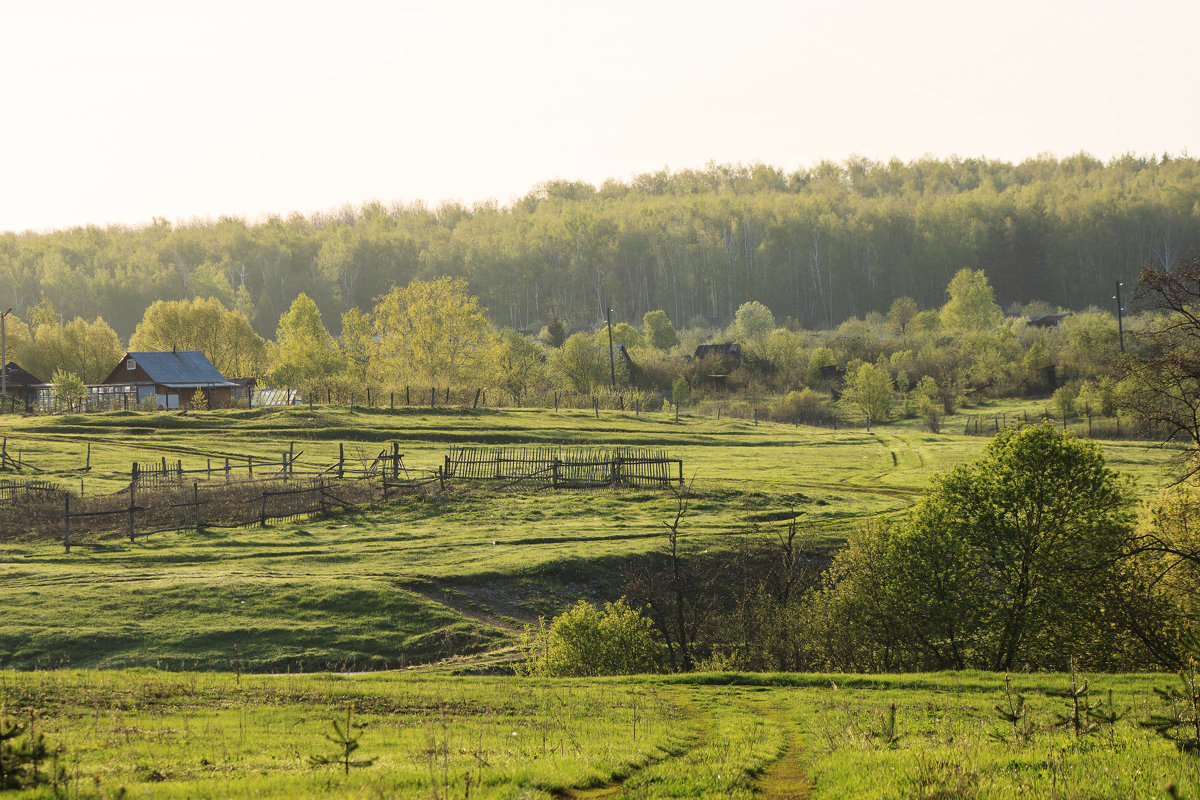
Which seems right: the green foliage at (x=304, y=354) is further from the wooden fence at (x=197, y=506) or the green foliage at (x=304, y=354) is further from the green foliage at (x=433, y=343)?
the wooden fence at (x=197, y=506)

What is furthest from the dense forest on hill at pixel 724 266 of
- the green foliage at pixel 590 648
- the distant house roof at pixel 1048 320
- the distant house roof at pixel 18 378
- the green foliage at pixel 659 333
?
the green foliage at pixel 590 648

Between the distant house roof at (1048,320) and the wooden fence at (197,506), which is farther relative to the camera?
the distant house roof at (1048,320)

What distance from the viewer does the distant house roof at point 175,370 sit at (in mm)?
88750

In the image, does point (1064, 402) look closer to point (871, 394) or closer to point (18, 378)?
point (871, 394)

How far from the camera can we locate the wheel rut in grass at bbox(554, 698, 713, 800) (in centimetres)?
926

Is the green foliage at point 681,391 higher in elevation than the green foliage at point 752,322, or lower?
lower

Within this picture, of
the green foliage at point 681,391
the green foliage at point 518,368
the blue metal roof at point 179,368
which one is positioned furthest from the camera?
the green foliage at point 681,391

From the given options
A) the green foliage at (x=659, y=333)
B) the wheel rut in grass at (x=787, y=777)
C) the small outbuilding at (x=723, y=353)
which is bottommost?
the wheel rut in grass at (x=787, y=777)

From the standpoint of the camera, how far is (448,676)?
21.1 metres

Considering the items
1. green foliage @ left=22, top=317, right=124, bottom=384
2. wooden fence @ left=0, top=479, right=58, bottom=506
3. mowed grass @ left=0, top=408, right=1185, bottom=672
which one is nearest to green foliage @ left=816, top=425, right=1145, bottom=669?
mowed grass @ left=0, top=408, right=1185, bottom=672

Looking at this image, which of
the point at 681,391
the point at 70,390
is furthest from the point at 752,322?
the point at 70,390

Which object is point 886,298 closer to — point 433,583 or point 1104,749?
point 433,583

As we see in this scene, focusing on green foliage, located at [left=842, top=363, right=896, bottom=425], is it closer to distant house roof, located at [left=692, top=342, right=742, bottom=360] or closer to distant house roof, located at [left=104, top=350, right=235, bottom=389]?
distant house roof, located at [left=692, top=342, right=742, bottom=360]

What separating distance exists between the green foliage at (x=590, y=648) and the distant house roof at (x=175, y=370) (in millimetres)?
76171
